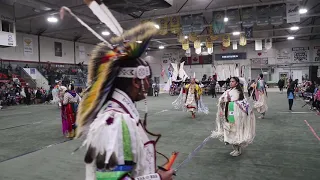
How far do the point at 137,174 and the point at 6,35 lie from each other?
740 inches

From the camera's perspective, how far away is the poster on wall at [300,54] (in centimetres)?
3216

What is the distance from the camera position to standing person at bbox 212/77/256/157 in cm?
549

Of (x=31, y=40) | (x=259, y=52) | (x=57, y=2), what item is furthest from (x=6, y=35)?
(x=259, y=52)

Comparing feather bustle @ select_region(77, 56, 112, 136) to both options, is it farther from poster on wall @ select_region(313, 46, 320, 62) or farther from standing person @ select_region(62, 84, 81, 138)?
poster on wall @ select_region(313, 46, 320, 62)

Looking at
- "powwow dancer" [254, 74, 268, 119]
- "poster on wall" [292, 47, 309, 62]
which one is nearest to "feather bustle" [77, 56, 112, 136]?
"powwow dancer" [254, 74, 268, 119]

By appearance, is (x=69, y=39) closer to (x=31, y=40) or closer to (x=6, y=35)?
(x=31, y=40)

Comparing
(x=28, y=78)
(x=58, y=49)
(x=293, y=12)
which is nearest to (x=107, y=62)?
(x=293, y=12)

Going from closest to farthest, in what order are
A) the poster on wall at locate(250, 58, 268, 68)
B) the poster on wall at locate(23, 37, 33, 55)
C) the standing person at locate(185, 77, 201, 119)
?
the standing person at locate(185, 77, 201, 119) < the poster on wall at locate(23, 37, 33, 55) < the poster on wall at locate(250, 58, 268, 68)

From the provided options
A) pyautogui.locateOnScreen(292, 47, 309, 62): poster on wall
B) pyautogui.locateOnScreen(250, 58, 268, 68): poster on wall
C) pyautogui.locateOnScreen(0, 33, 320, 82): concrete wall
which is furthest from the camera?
pyautogui.locateOnScreen(250, 58, 268, 68): poster on wall

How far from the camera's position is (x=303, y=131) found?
7.88 metres

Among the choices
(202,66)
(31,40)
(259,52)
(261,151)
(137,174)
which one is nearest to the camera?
(137,174)

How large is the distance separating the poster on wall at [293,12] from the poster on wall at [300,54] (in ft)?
63.5

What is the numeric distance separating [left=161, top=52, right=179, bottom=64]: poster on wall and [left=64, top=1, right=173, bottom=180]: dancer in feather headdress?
120ft

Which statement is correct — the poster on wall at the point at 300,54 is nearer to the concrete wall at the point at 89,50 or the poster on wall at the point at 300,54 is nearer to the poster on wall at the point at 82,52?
the concrete wall at the point at 89,50
